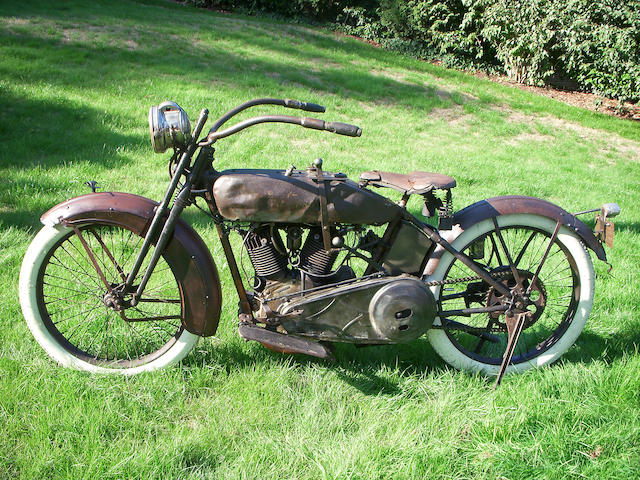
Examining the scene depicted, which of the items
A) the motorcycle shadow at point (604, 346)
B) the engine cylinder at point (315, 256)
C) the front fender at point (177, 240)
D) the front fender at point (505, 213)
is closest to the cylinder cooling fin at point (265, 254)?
the engine cylinder at point (315, 256)

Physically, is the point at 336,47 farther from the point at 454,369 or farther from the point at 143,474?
the point at 143,474

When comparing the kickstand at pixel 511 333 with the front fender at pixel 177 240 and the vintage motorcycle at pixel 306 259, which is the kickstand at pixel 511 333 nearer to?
the vintage motorcycle at pixel 306 259

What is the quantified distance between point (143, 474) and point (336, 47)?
12.4m

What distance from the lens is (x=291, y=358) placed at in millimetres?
3025

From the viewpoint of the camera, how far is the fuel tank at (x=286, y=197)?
2.48 m

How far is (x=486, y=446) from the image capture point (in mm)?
2463

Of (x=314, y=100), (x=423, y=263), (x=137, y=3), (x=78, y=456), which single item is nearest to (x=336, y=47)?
(x=314, y=100)

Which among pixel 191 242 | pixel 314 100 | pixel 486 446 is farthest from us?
pixel 314 100

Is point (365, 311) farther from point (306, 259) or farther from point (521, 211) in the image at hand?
point (521, 211)

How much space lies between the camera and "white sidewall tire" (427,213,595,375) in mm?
2871

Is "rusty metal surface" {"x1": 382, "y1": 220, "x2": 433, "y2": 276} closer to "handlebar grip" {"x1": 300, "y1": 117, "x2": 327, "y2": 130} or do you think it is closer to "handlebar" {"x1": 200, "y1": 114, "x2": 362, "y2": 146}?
"handlebar" {"x1": 200, "y1": 114, "x2": 362, "y2": 146}

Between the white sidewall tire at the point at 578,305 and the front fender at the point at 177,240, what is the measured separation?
122cm

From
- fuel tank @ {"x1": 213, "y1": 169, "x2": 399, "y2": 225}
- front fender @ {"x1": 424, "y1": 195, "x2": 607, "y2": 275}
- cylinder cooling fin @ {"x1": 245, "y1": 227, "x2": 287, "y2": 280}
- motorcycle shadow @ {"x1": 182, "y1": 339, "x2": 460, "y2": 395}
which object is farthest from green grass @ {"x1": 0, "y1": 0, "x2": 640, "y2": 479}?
fuel tank @ {"x1": 213, "y1": 169, "x2": 399, "y2": 225}

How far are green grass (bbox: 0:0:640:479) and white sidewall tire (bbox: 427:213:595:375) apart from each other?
0.32 ft
